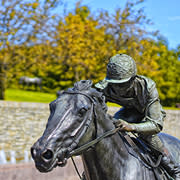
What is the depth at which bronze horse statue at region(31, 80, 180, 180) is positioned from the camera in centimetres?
267

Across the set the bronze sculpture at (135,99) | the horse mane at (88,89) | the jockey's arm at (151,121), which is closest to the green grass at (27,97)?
the bronze sculpture at (135,99)

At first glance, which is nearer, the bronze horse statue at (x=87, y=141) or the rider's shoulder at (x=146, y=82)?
the bronze horse statue at (x=87, y=141)

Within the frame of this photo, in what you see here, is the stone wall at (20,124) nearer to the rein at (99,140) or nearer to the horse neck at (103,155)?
the rein at (99,140)

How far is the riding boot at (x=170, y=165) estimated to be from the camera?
4008 mm

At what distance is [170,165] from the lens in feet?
13.3

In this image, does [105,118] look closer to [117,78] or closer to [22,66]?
[117,78]

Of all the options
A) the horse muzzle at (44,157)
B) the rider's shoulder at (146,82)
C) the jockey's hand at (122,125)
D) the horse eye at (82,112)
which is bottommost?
the jockey's hand at (122,125)

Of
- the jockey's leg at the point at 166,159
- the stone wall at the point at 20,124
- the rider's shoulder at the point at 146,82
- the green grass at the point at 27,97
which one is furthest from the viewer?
the green grass at the point at 27,97

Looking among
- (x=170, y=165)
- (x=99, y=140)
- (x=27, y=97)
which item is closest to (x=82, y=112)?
(x=99, y=140)

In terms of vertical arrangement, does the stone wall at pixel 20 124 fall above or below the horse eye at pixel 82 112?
below

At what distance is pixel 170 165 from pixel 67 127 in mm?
1821

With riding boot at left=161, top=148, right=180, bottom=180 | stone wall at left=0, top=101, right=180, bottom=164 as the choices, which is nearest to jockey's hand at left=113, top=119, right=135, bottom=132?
riding boot at left=161, top=148, right=180, bottom=180

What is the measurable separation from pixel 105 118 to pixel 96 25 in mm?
23935

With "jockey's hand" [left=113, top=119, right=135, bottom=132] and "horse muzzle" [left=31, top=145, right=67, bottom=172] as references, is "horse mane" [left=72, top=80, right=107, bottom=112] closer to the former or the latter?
"jockey's hand" [left=113, top=119, right=135, bottom=132]
